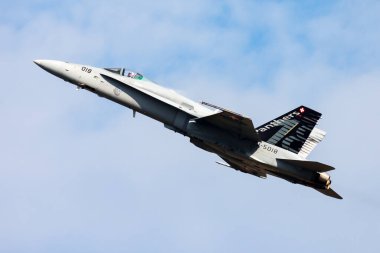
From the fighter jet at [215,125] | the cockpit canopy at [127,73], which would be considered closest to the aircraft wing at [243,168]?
the fighter jet at [215,125]

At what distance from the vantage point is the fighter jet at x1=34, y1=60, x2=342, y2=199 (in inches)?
1166

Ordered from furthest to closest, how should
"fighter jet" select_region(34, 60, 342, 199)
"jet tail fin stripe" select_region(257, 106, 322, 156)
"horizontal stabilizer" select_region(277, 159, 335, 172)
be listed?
"jet tail fin stripe" select_region(257, 106, 322, 156), "fighter jet" select_region(34, 60, 342, 199), "horizontal stabilizer" select_region(277, 159, 335, 172)

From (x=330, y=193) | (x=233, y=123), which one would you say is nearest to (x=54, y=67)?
(x=233, y=123)

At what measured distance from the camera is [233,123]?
28891mm

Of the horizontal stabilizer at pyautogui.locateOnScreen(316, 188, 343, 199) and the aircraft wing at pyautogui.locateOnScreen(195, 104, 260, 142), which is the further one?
the horizontal stabilizer at pyautogui.locateOnScreen(316, 188, 343, 199)

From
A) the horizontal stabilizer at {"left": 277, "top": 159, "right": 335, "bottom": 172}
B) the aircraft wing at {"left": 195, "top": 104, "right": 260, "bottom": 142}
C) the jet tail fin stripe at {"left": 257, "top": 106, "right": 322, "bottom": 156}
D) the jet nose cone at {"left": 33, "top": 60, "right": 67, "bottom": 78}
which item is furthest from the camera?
the jet nose cone at {"left": 33, "top": 60, "right": 67, "bottom": 78}

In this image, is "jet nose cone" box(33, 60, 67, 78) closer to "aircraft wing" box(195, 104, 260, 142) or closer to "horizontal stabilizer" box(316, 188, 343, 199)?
"aircraft wing" box(195, 104, 260, 142)

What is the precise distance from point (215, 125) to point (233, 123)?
1.00 meters

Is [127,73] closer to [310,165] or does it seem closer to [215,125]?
[215,125]

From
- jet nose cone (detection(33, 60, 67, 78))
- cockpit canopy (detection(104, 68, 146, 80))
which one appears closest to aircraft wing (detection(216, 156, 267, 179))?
cockpit canopy (detection(104, 68, 146, 80))

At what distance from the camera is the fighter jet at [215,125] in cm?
2961

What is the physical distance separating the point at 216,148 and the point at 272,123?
269 cm

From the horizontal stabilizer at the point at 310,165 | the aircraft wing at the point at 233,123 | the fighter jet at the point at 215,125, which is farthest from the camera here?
the fighter jet at the point at 215,125

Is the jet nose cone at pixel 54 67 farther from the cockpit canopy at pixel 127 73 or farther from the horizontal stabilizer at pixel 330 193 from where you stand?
the horizontal stabilizer at pixel 330 193
